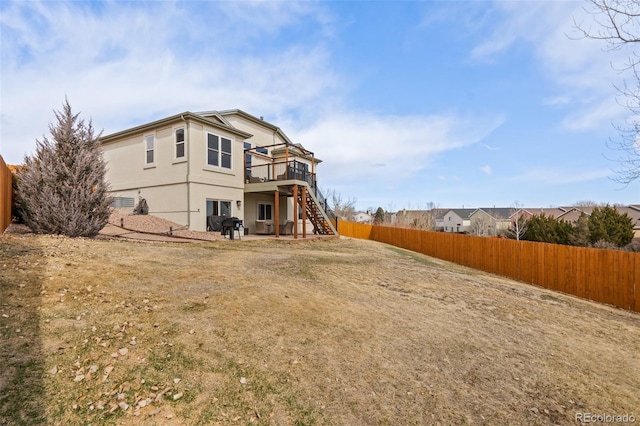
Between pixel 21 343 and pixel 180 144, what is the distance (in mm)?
11960

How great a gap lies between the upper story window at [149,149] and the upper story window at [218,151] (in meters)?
2.81

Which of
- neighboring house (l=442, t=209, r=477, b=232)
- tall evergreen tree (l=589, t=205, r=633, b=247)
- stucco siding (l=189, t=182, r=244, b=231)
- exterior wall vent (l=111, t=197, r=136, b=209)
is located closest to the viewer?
stucco siding (l=189, t=182, r=244, b=231)

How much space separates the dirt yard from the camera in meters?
2.87

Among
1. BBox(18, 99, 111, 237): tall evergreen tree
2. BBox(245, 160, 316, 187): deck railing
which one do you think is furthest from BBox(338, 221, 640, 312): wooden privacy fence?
BBox(18, 99, 111, 237): tall evergreen tree

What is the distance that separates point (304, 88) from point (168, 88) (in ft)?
21.1

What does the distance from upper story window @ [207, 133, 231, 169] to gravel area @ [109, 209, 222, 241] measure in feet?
10.9

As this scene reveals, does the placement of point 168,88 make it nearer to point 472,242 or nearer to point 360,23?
point 360,23

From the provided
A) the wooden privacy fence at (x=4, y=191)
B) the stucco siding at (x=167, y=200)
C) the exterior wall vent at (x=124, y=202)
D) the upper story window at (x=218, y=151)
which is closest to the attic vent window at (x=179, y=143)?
the upper story window at (x=218, y=151)

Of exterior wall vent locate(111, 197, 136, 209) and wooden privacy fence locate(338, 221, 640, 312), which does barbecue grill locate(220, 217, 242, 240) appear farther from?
wooden privacy fence locate(338, 221, 640, 312)

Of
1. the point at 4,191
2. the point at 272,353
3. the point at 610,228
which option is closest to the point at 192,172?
the point at 4,191

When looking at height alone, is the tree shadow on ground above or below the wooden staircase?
below

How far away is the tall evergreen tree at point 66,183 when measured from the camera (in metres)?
9.03

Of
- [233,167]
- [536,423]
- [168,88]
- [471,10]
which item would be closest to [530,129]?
[471,10]

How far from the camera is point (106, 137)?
16.2m
